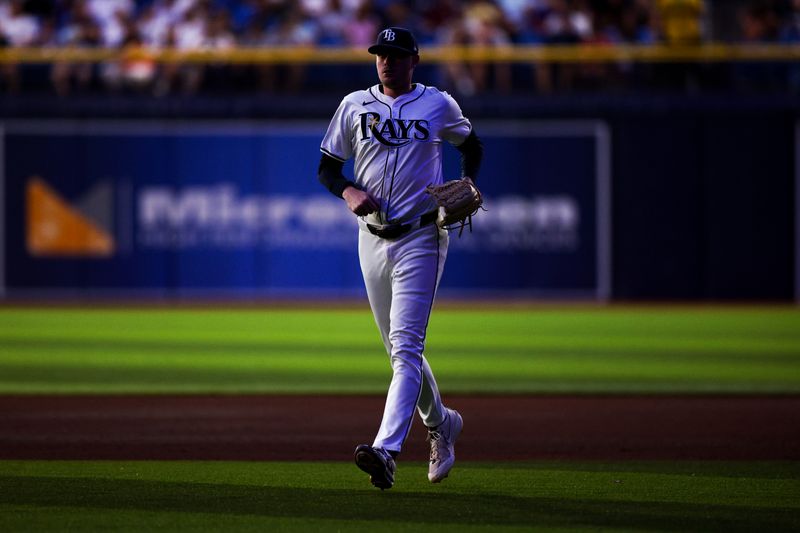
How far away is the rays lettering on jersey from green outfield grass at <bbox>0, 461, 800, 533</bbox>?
4.99ft

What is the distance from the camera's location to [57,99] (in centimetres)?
2172

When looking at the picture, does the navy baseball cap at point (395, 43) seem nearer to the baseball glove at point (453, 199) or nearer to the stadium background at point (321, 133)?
the baseball glove at point (453, 199)

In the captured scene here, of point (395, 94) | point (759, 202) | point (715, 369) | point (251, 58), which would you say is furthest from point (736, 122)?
point (395, 94)

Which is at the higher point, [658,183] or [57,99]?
[57,99]

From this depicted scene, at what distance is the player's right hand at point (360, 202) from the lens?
6.07m

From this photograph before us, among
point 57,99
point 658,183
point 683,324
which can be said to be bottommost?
point 683,324

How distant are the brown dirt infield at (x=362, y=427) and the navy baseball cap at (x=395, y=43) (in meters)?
2.12

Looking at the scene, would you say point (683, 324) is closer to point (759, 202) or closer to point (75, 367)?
point (759, 202)

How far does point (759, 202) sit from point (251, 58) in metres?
8.06

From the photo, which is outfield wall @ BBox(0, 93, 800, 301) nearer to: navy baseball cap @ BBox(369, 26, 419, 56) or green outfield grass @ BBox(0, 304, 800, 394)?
green outfield grass @ BBox(0, 304, 800, 394)

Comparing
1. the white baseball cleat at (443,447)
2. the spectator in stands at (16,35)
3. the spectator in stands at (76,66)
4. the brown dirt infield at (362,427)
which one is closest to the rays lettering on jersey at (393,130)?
the white baseball cleat at (443,447)

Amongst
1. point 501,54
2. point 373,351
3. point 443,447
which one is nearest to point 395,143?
point 443,447

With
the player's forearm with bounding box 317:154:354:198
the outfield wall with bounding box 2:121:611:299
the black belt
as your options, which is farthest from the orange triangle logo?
the black belt

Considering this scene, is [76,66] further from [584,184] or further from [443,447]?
[443,447]
